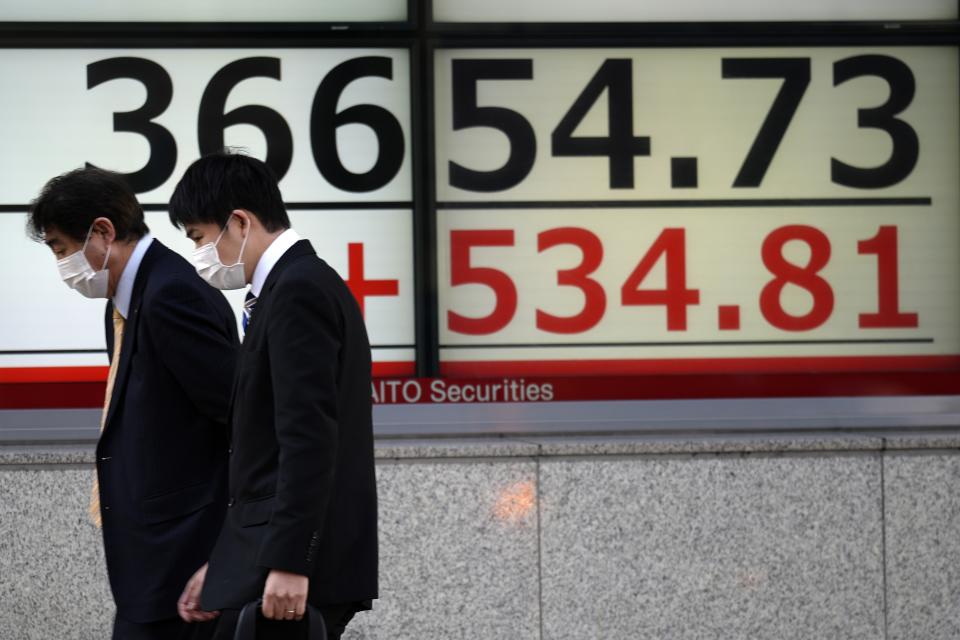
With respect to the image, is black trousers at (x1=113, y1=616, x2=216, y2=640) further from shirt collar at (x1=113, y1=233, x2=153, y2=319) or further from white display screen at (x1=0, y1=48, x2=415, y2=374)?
white display screen at (x1=0, y1=48, x2=415, y2=374)

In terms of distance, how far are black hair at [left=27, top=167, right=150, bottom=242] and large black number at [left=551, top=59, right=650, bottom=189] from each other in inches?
112

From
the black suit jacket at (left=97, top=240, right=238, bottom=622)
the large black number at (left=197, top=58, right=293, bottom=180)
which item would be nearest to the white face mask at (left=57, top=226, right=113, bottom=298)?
the black suit jacket at (left=97, top=240, right=238, bottom=622)

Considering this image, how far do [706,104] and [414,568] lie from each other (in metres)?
2.56

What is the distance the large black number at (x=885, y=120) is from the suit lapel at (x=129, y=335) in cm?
369

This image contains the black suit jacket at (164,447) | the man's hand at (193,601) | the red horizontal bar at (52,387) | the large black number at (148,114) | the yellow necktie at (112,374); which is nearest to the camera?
the man's hand at (193,601)

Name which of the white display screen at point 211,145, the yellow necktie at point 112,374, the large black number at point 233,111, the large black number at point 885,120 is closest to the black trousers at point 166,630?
the yellow necktie at point 112,374

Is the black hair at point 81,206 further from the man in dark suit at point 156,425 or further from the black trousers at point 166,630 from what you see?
the black trousers at point 166,630

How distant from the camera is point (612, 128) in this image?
19.7 ft

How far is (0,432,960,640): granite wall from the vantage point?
5621 millimetres

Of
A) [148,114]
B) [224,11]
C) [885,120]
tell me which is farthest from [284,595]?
[885,120]

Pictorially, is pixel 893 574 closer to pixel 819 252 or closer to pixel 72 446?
pixel 819 252

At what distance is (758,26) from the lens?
19.7 feet

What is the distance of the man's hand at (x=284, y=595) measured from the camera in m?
2.67

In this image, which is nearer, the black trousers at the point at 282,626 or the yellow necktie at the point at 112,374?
the black trousers at the point at 282,626
